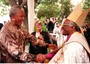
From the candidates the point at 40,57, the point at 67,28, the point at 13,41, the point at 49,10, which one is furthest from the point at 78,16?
the point at 49,10

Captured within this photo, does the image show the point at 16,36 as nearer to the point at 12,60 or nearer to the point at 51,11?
the point at 12,60

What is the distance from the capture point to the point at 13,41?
3.13 meters

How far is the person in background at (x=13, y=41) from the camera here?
310 centimetres

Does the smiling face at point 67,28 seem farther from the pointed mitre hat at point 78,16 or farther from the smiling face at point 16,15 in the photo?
the smiling face at point 16,15

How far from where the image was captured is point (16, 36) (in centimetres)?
320

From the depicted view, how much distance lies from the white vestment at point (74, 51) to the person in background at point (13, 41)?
0.44m

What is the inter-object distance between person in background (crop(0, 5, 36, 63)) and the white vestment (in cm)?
44

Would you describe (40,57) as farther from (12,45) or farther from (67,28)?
(67,28)

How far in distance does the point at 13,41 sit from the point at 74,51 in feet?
2.38

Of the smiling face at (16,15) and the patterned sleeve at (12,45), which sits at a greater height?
the smiling face at (16,15)

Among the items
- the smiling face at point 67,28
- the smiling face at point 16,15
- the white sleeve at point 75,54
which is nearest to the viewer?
the white sleeve at point 75,54

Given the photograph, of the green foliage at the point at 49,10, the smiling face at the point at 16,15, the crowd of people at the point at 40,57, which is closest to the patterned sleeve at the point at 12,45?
the crowd of people at the point at 40,57

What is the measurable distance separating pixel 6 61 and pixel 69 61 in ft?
2.47

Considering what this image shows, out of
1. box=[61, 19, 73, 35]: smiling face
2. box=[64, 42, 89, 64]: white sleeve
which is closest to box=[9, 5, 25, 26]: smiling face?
box=[61, 19, 73, 35]: smiling face
